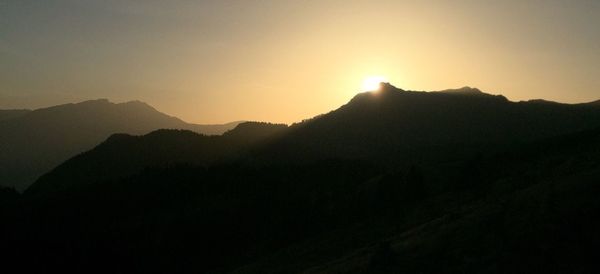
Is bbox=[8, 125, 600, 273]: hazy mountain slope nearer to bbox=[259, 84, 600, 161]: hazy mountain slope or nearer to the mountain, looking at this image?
the mountain

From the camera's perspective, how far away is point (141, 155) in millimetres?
160250

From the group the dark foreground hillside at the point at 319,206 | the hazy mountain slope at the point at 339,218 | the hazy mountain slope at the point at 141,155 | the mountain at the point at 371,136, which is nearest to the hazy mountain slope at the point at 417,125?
the mountain at the point at 371,136

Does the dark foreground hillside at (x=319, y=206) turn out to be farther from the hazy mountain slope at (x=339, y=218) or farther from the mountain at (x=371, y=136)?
the mountain at (x=371, y=136)

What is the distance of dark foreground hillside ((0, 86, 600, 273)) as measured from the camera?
2559 centimetres

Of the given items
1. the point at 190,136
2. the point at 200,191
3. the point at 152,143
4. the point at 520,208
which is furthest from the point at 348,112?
the point at 520,208

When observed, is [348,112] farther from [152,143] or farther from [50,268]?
[50,268]

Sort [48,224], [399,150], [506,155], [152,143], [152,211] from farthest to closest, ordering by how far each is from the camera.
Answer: [152,143], [399,150], [152,211], [48,224], [506,155]

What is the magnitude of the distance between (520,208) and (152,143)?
504ft

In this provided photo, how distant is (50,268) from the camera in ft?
267

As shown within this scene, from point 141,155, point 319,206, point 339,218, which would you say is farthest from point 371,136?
point 339,218

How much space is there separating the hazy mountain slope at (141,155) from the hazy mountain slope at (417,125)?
17.0 metres

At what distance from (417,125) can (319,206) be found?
10917cm

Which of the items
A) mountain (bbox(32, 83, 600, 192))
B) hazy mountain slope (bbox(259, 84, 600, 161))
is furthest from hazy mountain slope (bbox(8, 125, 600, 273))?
hazy mountain slope (bbox(259, 84, 600, 161))

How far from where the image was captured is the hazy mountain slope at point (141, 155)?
15138cm
